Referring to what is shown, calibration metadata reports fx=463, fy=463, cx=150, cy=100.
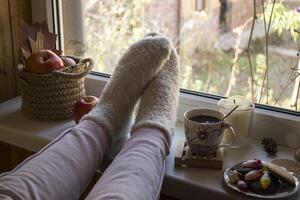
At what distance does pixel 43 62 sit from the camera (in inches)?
41.9

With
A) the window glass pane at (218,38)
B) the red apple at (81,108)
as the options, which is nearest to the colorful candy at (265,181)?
the window glass pane at (218,38)

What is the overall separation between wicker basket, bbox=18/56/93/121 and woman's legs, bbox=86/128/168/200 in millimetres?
255

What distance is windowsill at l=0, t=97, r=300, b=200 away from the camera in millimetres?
877

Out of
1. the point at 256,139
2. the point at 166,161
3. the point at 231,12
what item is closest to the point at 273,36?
the point at 231,12

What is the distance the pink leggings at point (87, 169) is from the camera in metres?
0.74

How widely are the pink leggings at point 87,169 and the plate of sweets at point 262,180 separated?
14 cm

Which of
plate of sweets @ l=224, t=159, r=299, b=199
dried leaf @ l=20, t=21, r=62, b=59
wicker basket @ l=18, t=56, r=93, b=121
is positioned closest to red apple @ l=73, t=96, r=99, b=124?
wicker basket @ l=18, t=56, r=93, b=121

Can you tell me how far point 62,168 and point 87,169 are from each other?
0.20 feet

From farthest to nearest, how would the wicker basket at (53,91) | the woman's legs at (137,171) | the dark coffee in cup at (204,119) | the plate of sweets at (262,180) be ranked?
1. the wicker basket at (53,91)
2. the dark coffee in cup at (204,119)
3. the plate of sweets at (262,180)
4. the woman's legs at (137,171)

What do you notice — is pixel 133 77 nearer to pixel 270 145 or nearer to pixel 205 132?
pixel 205 132

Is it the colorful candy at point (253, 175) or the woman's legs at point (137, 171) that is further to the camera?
the colorful candy at point (253, 175)

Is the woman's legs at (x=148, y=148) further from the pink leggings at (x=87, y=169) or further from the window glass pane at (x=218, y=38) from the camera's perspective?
the window glass pane at (x=218, y=38)

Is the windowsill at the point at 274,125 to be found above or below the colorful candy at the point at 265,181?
above

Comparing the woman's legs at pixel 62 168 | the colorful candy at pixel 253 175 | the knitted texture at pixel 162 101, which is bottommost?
the colorful candy at pixel 253 175
